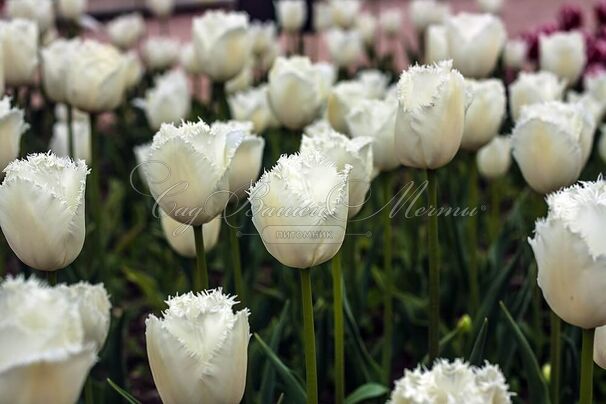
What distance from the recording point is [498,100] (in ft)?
5.53

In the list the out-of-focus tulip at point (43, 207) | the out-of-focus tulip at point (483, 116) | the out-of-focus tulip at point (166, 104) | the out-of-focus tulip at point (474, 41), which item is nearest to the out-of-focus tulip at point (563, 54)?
the out-of-focus tulip at point (474, 41)

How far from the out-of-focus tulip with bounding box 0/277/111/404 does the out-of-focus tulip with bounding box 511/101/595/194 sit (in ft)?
2.83

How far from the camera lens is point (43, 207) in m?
1.04

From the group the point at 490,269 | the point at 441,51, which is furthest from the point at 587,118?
the point at 441,51

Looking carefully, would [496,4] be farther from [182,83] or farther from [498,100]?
[498,100]

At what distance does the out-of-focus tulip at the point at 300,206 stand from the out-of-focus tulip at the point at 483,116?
683 mm

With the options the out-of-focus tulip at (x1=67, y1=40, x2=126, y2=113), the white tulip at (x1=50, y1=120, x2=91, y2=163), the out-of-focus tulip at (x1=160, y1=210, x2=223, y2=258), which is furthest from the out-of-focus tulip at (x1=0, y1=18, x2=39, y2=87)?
the out-of-focus tulip at (x1=160, y1=210, x2=223, y2=258)

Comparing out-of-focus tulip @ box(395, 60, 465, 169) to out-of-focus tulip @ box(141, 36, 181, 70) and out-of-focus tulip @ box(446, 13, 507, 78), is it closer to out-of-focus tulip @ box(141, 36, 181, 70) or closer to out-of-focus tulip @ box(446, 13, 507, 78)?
out-of-focus tulip @ box(446, 13, 507, 78)

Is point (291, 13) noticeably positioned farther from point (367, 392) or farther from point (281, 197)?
point (281, 197)

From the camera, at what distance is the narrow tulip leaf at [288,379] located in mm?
1263

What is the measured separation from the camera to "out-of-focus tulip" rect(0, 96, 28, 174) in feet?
4.36

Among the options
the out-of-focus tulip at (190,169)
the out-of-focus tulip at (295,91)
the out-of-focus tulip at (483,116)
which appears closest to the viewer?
the out-of-focus tulip at (190,169)

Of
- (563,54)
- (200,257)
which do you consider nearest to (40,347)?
(200,257)

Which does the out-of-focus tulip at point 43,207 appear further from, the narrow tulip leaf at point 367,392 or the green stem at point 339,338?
the narrow tulip leaf at point 367,392
